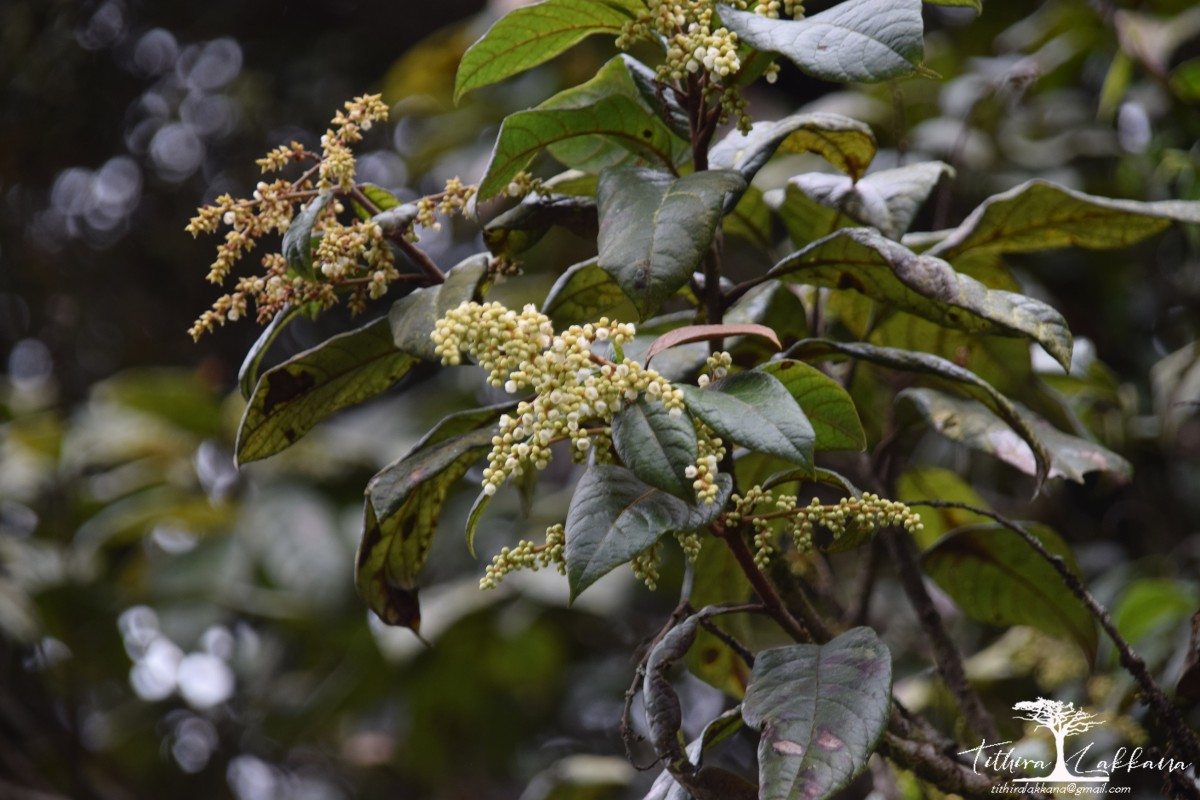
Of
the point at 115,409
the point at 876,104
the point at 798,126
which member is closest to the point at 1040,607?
the point at 798,126

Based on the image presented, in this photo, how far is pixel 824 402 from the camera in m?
0.77

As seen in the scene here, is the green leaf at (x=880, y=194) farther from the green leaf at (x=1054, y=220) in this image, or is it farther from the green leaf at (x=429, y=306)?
the green leaf at (x=429, y=306)

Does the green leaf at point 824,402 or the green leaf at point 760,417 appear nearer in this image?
the green leaf at point 760,417

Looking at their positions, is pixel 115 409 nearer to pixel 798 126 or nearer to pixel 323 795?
pixel 323 795

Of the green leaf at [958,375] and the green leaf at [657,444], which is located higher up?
the green leaf at [657,444]

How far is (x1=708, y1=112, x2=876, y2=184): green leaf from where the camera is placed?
828 mm

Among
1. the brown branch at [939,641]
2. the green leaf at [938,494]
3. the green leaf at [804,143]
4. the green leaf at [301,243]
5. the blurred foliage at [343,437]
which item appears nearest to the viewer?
the green leaf at [301,243]

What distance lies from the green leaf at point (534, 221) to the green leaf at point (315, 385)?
11 centimetres

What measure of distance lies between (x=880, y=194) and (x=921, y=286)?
21cm

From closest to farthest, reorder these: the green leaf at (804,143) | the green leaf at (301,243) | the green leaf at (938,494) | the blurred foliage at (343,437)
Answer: the green leaf at (301,243), the green leaf at (804,143), the green leaf at (938,494), the blurred foliage at (343,437)

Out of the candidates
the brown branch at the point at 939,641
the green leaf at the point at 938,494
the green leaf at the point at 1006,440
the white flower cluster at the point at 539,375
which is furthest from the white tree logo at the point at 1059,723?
the white flower cluster at the point at 539,375

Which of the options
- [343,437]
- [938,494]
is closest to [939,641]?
[938,494]

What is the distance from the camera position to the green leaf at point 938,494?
1.17 metres

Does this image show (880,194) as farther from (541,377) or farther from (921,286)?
(541,377)
